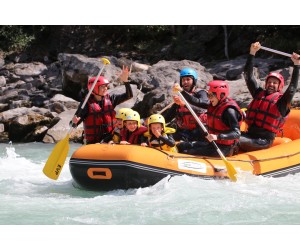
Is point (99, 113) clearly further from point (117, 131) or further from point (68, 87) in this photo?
point (68, 87)

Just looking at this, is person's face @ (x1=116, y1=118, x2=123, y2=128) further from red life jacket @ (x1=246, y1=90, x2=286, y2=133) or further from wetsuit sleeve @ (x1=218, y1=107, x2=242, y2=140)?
red life jacket @ (x1=246, y1=90, x2=286, y2=133)

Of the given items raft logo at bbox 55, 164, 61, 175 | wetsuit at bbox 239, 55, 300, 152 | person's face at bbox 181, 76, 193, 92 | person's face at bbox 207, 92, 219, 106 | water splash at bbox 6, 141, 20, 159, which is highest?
person's face at bbox 181, 76, 193, 92

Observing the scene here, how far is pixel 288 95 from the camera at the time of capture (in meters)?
6.88

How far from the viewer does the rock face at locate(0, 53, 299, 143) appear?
12273mm

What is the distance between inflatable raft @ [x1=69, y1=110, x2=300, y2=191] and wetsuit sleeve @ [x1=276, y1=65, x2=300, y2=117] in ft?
2.28

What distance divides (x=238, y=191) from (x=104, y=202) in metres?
1.46

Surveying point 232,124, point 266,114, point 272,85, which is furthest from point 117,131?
point 272,85

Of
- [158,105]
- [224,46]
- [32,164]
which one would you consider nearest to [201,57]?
[224,46]

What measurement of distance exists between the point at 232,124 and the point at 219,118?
8.0 inches

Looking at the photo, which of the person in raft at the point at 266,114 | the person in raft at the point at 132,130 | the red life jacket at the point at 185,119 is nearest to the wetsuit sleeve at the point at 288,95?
the person in raft at the point at 266,114

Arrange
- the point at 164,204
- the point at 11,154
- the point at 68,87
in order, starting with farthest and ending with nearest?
1. the point at 68,87
2. the point at 11,154
3. the point at 164,204

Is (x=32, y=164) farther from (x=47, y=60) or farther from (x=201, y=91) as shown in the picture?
(x=47, y=60)

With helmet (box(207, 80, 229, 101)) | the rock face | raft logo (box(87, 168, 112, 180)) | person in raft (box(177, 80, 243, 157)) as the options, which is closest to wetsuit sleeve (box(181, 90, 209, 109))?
person in raft (box(177, 80, 243, 157))

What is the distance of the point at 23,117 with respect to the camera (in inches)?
510
